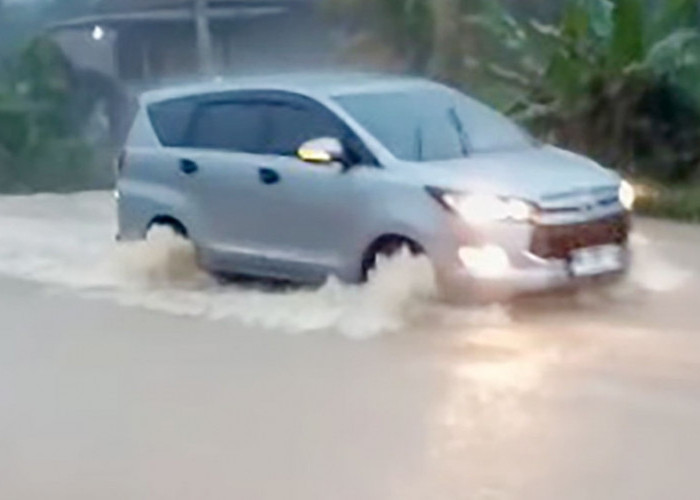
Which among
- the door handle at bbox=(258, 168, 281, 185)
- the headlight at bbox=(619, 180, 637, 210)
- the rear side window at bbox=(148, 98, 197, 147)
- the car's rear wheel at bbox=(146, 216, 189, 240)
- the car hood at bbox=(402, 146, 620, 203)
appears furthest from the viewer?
the rear side window at bbox=(148, 98, 197, 147)

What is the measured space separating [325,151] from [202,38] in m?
21.4

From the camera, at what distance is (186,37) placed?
116ft

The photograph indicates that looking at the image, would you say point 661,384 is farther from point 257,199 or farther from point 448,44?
point 448,44

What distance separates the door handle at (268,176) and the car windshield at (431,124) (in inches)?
27.7

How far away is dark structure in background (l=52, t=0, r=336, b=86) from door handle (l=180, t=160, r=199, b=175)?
65.6 feet

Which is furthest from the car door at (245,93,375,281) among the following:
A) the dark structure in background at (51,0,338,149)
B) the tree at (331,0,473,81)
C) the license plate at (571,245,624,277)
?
the dark structure in background at (51,0,338,149)

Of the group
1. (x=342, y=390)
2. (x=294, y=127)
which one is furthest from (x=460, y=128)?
(x=342, y=390)

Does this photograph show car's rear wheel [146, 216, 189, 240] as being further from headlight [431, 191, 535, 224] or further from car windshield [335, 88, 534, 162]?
headlight [431, 191, 535, 224]

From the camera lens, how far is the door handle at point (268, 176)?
12.5 meters

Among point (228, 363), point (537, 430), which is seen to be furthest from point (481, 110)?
point (537, 430)

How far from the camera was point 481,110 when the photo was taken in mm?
12969

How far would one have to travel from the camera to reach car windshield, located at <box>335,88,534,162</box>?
12.0 m

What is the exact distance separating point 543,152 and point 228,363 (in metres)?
3.15

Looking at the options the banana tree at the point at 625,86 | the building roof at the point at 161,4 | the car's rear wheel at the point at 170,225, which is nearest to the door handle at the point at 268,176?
the car's rear wheel at the point at 170,225
